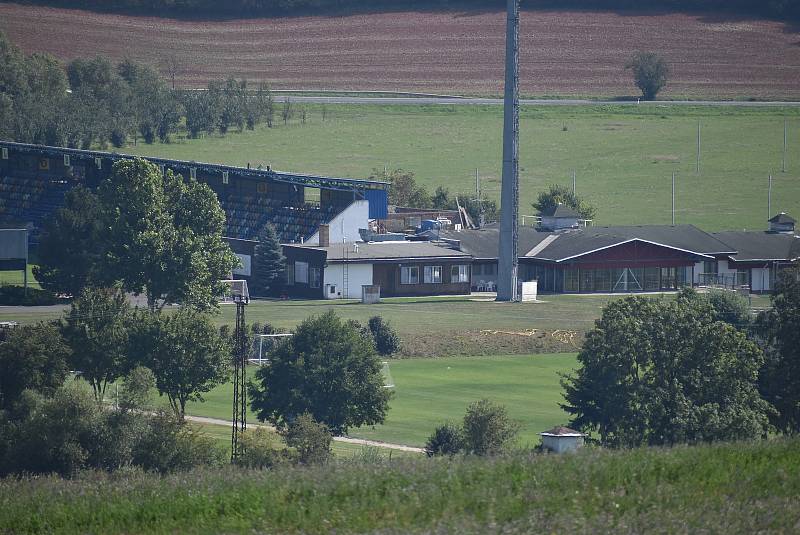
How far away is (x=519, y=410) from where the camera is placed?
45.2 metres

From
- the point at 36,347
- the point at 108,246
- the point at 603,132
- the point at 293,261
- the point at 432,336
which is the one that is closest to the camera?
the point at 36,347

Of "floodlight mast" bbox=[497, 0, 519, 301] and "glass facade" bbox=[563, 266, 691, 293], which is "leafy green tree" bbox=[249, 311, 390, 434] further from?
"glass facade" bbox=[563, 266, 691, 293]

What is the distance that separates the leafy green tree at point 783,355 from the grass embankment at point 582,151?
50260 millimetres

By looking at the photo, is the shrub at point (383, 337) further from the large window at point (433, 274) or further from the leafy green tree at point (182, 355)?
the large window at point (433, 274)

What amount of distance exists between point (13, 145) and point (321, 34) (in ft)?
187

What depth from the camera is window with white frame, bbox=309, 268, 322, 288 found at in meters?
72.8

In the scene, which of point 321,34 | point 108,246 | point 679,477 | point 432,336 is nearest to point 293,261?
point 108,246

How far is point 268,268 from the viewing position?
242 feet

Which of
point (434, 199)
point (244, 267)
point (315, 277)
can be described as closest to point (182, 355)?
point (315, 277)

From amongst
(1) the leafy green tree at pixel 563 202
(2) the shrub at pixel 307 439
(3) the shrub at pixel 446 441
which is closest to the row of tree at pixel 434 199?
(1) the leafy green tree at pixel 563 202

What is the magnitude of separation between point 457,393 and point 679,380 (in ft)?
34.7

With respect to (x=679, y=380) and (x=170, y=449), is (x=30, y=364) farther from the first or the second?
(x=679, y=380)

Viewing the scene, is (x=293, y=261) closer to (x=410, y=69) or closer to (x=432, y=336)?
(x=432, y=336)

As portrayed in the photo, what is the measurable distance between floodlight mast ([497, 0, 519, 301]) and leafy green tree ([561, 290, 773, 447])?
2899 centimetres
